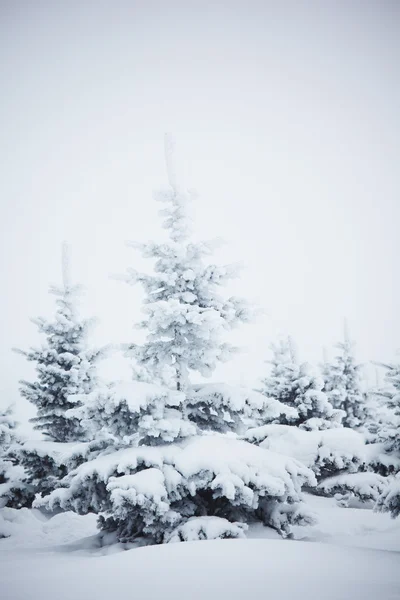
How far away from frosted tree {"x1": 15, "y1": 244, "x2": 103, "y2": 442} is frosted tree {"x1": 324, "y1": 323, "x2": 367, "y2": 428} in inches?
749

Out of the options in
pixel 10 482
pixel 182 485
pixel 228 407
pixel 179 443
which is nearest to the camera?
pixel 182 485

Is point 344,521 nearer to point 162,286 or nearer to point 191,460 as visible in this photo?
point 191,460

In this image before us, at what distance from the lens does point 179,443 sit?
8711 millimetres

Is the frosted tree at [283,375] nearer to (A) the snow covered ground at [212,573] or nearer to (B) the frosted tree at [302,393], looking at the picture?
(B) the frosted tree at [302,393]

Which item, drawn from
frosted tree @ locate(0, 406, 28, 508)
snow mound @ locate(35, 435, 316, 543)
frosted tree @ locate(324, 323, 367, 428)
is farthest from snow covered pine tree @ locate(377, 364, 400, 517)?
frosted tree @ locate(324, 323, 367, 428)

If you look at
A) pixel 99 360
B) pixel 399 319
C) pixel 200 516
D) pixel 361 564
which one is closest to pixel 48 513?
pixel 99 360

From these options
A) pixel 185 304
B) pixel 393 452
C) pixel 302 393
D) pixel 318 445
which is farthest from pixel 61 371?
pixel 302 393

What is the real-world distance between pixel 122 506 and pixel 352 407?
25.5m

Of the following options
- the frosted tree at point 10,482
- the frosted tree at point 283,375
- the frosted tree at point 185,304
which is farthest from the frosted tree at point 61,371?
the frosted tree at point 283,375

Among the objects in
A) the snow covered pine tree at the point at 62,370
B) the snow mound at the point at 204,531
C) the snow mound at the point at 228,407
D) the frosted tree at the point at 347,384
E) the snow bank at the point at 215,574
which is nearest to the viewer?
the snow bank at the point at 215,574

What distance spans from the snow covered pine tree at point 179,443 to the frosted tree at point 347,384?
791 inches

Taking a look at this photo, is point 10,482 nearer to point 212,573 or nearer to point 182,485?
point 182,485

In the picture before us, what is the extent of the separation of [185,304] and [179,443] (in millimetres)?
3410

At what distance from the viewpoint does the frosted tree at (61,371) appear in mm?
14438
